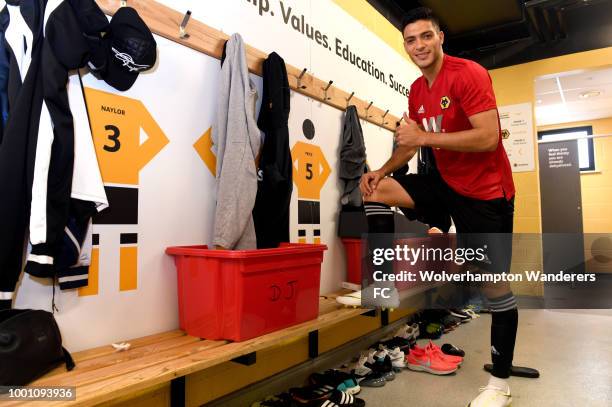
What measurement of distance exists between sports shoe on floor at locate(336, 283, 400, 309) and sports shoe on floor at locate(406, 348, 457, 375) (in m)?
0.36

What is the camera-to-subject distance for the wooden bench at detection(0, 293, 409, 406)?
1077 mm

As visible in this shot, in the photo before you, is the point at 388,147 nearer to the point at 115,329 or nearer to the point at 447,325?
the point at 447,325

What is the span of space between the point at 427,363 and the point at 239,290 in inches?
57.2

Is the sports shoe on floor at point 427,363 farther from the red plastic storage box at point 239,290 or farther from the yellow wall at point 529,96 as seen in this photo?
the yellow wall at point 529,96

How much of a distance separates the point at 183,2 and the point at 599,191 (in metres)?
8.79

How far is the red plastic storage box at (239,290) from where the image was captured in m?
1.47

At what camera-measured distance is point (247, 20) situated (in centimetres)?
215

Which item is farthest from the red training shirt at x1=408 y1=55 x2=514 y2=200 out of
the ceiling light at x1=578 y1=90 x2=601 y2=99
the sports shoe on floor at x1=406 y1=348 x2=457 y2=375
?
the ceiling light at x1=578 y1=90 x2=601 y2=99

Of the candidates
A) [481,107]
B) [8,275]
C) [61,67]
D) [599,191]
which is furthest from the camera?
[599,191]

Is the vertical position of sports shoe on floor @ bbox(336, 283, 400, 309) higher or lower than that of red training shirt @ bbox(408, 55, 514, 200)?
lower

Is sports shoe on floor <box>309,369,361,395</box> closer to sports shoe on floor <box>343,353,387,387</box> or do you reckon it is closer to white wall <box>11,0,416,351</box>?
sports shoe on floor <box>343,353,387,387</box>

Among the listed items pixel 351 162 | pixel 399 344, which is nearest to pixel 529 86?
→ pixel 351 162

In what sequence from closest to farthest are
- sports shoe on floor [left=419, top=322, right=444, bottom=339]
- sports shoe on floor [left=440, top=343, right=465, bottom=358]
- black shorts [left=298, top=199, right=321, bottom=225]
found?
black shorts [left=298, top=199, right=321, bottom=225]
sports shoe on floor [left=440, top=343, right=465, bottom=358]
sports shoe on floor [left=419, top=322, right=444, bottom=339]

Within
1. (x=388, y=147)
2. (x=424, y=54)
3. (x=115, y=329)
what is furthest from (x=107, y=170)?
(x=388, y=147)
